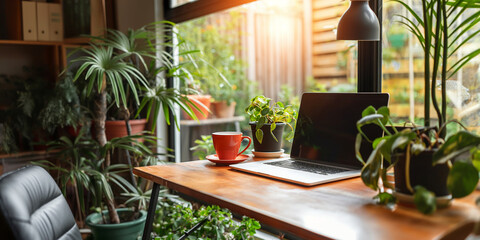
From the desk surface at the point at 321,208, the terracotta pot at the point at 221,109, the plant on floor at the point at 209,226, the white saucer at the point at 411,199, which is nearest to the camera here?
the desk surface at the point at 321,208

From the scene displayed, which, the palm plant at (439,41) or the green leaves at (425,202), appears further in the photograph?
the palm plant at (439,41)

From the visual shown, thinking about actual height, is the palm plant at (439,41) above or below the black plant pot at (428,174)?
above

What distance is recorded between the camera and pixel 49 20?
113 inches

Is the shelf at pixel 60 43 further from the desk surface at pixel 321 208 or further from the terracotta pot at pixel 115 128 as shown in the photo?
the desk surface at pixel 321 208

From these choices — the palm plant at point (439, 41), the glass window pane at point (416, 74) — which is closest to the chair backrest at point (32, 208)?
the palm plant at point (439, 41)

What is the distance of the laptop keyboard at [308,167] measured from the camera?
1301 mm

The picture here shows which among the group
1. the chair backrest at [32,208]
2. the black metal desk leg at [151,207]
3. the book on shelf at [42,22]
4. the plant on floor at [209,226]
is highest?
the book on shelf at [42,22]

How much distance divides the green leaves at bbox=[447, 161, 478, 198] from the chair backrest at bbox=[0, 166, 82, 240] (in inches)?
37.3

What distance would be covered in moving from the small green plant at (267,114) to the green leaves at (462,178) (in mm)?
766

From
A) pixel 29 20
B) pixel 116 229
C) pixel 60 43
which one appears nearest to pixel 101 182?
pixel 116 229

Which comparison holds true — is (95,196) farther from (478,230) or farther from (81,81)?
(478,230)

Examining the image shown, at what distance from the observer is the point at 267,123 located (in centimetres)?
160

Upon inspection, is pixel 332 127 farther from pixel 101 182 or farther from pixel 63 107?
pixel 63 107

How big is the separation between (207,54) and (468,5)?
2.55 meters
